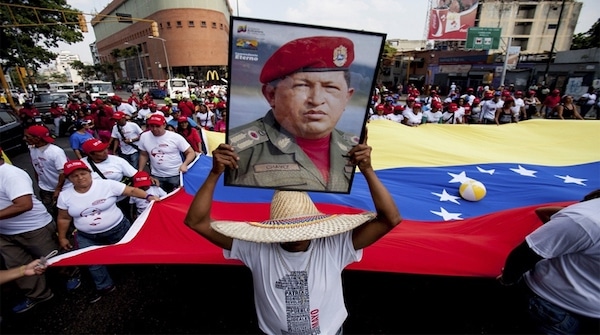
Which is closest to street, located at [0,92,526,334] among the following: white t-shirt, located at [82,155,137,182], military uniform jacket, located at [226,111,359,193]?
white t-shirt, located at [82,155,137,182]

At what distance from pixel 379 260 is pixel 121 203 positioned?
3.84m

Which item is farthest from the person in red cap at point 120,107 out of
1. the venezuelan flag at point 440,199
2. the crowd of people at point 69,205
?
the venezuelan flag at point 440,199

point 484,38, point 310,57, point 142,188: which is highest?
point 484,38

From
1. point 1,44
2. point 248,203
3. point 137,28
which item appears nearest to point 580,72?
point 248,203

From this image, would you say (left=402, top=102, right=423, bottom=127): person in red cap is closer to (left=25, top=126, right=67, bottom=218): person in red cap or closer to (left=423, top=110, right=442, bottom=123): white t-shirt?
(left=423, top=110, right=442, bottom=123): white t-shirt

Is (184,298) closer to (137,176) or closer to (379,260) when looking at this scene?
(137,176)

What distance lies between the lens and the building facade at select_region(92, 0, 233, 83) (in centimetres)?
5312

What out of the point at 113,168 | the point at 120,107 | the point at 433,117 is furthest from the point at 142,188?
the point at 120,107

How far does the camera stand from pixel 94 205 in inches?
119

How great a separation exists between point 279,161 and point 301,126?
25 centimetres

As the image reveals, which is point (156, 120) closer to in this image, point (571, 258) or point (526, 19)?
point (571, 258)

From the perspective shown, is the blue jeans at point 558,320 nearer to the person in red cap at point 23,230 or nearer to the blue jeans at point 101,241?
the blue jeans at point 101,241

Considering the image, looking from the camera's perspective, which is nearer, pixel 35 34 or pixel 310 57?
pixel 310 57

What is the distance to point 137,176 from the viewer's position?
363 centimetres
